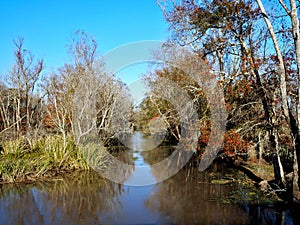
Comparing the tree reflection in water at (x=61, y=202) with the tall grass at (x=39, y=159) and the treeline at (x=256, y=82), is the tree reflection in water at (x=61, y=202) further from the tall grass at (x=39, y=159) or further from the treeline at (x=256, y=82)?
the treeline at (x=256, y=82)

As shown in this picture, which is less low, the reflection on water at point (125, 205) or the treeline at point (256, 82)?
the treeline at point (256, 82)

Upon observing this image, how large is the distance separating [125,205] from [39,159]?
3191 mm

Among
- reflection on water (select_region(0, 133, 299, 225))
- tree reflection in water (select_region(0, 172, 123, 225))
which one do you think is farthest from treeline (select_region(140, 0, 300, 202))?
tree reflection in water (select_region(0, 172, 123, 225))

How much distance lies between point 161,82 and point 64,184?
7228 mm

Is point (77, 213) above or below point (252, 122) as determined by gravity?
below

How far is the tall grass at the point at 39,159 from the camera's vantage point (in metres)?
6.43

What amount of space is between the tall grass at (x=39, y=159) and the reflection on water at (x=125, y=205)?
496 mm

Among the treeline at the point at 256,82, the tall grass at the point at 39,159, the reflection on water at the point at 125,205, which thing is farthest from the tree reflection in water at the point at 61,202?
the treeline at the point at 256,82

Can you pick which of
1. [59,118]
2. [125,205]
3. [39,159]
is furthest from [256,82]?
[59,118]

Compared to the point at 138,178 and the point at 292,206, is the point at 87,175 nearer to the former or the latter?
the point at 138,178

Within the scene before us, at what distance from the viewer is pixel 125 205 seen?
4988 mm

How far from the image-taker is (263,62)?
567 cm

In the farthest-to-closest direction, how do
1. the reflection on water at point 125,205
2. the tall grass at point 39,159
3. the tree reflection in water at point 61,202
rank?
the tall grass at point 39,159
the tree reflection in water at point 61,202
the reflection on water at point 125,205

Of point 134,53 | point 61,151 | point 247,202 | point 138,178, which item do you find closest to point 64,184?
point 61,151
